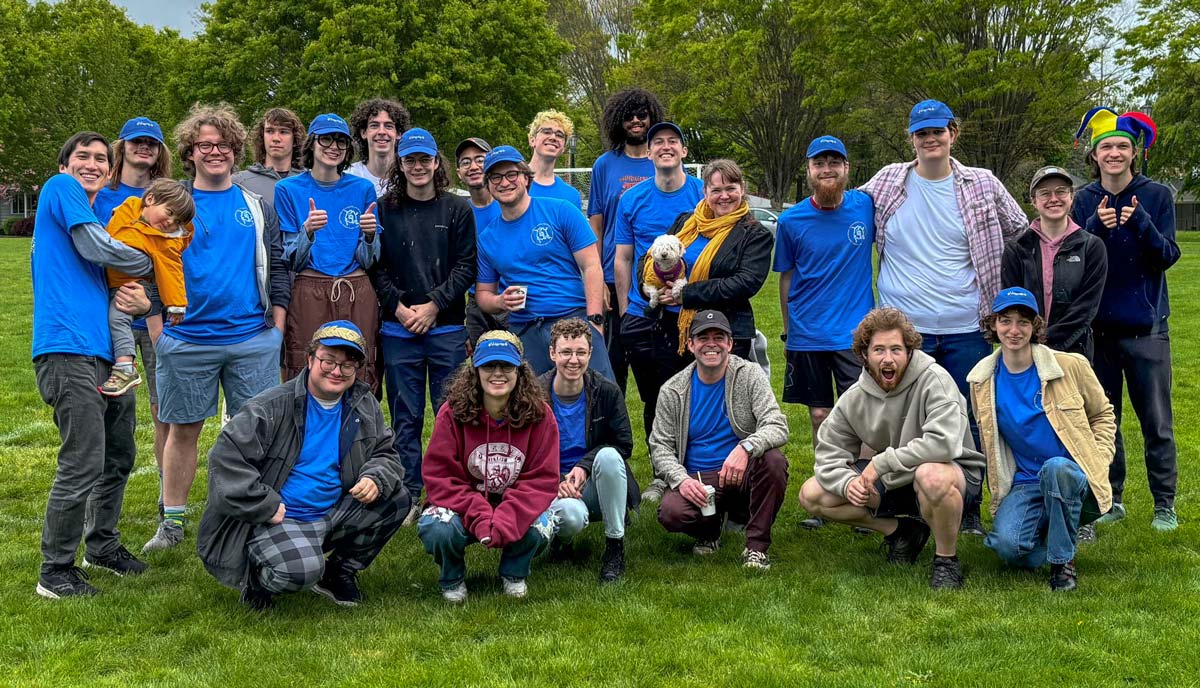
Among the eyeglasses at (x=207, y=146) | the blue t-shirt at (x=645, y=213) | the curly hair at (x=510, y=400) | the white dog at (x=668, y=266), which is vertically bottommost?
the curly hair at (x=510, y=400)

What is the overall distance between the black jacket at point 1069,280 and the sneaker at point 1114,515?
109 cm

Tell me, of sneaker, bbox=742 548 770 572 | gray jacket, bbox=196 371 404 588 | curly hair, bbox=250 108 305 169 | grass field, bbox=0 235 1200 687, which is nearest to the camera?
grass field, bbox=0 235 1200 687

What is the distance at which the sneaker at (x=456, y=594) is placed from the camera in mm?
4770

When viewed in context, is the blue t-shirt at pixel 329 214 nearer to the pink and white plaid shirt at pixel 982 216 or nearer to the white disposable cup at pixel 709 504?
the white disposable cup at pixel 709 504

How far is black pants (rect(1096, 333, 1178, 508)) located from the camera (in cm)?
571

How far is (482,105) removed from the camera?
30953mm

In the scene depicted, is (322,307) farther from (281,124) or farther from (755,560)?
(755,560)

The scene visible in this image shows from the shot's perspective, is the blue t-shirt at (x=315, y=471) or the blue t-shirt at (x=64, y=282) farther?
the blue t-shirt at (x=315, y=471)

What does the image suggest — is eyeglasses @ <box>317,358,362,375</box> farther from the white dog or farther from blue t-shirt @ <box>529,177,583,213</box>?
blue t-shirt @ <box>529,177,583,213</box>

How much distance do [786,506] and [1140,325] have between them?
224 centimetres

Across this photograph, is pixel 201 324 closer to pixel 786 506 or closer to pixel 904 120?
pixel 786 506

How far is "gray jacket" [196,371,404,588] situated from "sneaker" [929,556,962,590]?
2534mm

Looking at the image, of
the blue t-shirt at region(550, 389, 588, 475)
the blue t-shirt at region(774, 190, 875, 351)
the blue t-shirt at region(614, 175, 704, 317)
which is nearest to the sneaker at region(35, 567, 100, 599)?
the blue t-shirt at region(550, 389, 588, 475)

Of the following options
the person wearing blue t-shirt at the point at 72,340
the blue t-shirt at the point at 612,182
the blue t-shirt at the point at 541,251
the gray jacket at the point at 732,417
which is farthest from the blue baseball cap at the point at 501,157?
the person wearing blue t-shirt at the point at 72,340
